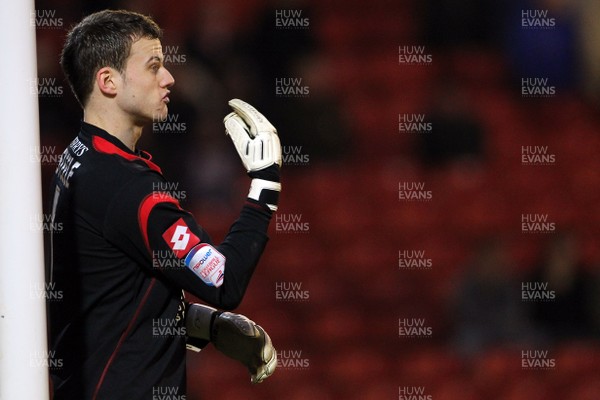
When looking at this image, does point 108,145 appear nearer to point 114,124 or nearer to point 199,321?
point 114,124

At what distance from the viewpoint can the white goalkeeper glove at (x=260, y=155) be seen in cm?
220

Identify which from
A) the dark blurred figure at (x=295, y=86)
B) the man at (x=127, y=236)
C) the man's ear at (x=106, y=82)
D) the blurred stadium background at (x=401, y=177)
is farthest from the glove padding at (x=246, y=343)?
the dark blurred figure at (x=295, y=86)

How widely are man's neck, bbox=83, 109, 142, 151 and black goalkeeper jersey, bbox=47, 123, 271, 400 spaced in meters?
0.03

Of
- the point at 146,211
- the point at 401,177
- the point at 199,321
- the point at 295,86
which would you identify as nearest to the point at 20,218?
the point at 146,211

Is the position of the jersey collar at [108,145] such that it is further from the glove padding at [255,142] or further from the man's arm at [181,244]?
the glove padding at [255,142]

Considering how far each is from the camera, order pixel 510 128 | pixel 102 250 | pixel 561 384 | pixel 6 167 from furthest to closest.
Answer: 1. pixel 510 128
2. pixel 561 384
3. pixel 102 250
4. pixel 6 167

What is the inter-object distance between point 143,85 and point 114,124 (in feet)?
0.36

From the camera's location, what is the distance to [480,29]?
5.41 metres

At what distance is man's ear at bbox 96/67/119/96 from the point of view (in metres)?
2.24

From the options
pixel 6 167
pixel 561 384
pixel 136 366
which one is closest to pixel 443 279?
pixel 561 384

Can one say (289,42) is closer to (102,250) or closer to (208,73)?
(208,73)

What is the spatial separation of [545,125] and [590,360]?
4.22 feet

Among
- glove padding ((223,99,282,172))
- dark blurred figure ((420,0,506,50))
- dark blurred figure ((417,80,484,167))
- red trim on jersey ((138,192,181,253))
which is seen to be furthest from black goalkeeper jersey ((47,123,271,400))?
dark blurred figure ((420,0,506,50))

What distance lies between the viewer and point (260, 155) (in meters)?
2.23
